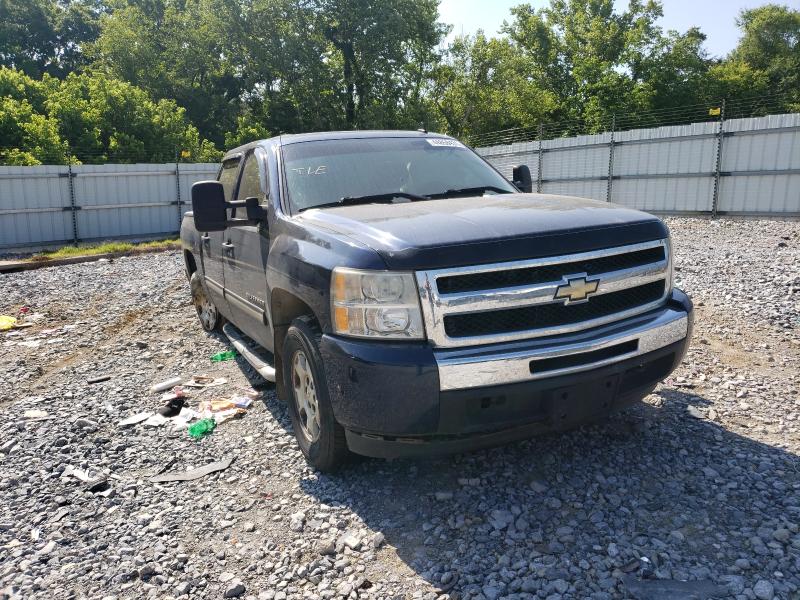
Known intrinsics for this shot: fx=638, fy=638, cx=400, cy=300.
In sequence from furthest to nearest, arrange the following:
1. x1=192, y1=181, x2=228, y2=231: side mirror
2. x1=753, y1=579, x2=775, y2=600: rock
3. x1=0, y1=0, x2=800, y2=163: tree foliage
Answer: x1=0, y1=0, x2=800, y2=163: tree foliage
x1=192, y1=181, x2=228, y2=231: side mirror
x1=753, y1=579, x2=775, y2=600: rock

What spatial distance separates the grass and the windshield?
41.1 ft

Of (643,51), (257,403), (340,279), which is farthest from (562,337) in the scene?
(643,51)

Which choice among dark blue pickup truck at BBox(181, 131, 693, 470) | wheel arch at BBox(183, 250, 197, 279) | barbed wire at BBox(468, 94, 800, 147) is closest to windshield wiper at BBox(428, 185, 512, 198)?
dark blue pickup truck at BBox(181, 131, 693, 470)

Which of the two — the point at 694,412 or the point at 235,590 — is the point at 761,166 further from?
the point at 235,590

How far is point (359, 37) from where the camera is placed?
32.9 m

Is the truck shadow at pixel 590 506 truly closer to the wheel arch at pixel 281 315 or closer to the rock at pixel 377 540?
the rock at pixel 377 540

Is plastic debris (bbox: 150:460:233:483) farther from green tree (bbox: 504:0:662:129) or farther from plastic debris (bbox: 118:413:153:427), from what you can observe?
green tree (bbox: 504:0:662:129)

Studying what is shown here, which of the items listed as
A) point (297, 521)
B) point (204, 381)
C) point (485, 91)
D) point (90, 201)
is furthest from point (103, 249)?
point (485, 91)

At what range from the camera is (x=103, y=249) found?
52.7 feet

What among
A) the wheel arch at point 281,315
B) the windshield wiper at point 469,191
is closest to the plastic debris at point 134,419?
the wheel arch at point 281,315

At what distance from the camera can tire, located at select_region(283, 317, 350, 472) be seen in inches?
128

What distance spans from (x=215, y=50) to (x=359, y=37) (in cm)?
935

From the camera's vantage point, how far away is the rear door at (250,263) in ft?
13.8

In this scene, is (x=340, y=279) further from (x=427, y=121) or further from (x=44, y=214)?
(x=427, y=121)
